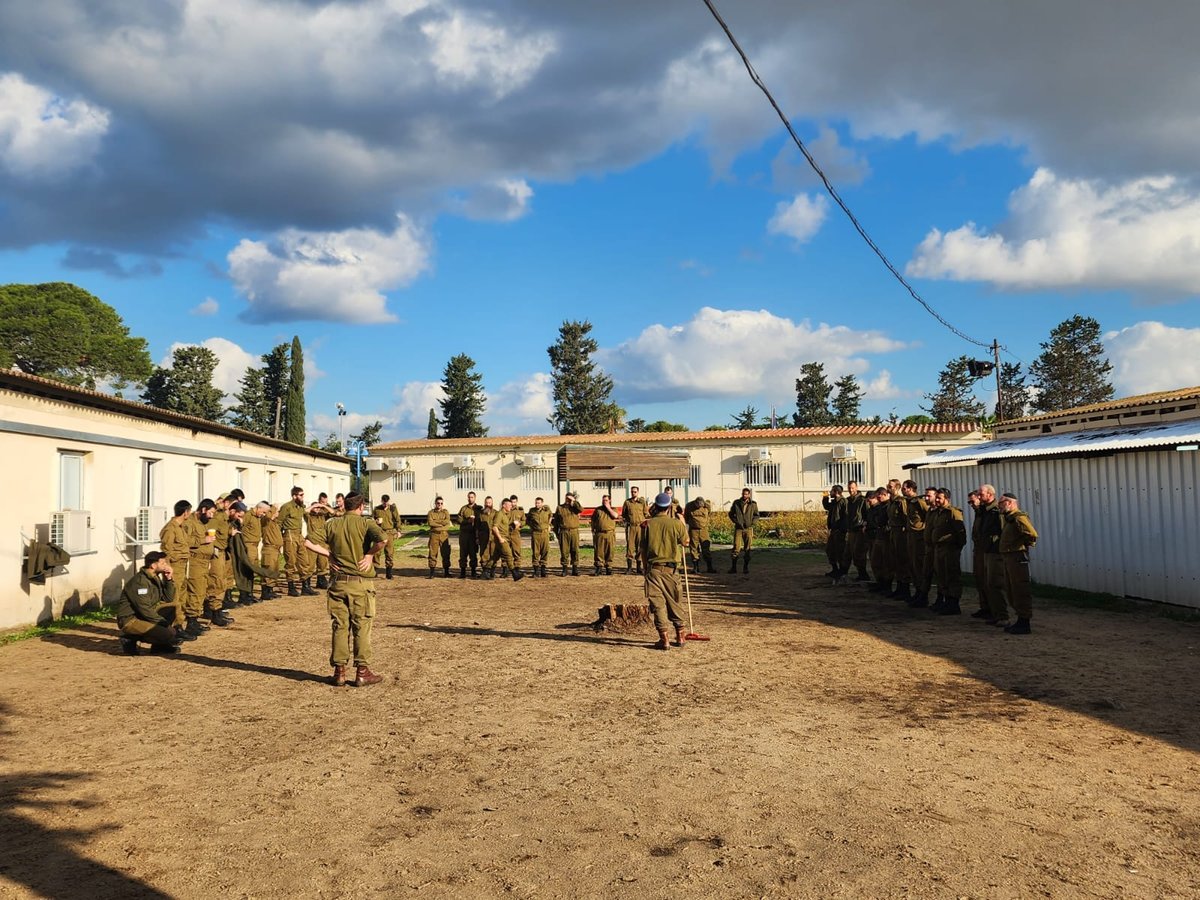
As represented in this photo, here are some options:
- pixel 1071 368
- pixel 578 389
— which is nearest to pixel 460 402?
pixel 578 389

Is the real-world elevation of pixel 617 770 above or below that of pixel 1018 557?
below

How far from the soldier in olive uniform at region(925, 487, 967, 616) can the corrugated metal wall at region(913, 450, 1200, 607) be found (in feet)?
9.20

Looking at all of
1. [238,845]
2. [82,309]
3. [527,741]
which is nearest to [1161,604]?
[527,741]

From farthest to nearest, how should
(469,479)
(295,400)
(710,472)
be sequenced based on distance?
(295,400)
(469,479)
(710,472)

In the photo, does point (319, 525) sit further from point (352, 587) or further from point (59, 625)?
point (352, 587)

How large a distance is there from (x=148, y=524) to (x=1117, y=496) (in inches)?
654

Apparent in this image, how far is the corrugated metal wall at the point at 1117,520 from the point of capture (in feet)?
38.8

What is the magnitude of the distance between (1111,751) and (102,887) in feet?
20.5

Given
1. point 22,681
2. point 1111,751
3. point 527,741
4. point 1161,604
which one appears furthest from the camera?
point 1161,604

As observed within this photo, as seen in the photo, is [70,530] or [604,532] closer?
[70,530]

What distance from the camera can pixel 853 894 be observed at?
387 centimetres

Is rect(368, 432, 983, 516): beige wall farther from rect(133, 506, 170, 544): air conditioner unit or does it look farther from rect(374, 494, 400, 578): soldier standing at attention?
rect(133, 506, 170, 544): air conditioner unit

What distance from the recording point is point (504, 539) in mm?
19391

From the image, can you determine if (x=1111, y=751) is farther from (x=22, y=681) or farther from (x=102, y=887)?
(x=22, y=681)
